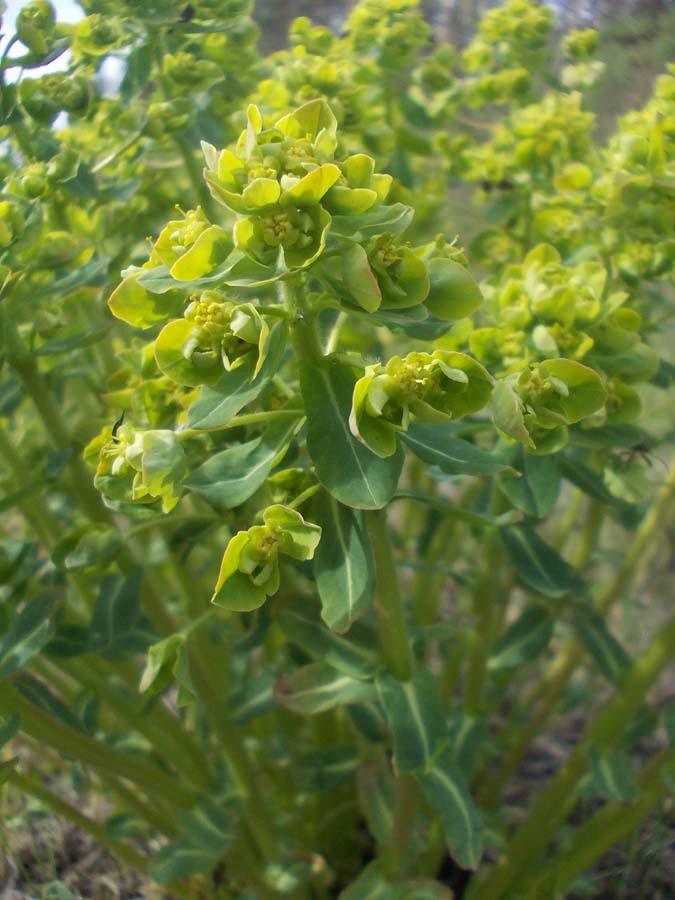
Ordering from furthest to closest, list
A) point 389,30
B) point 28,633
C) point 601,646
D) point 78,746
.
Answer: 1. point 389,30
2. point 601,646
3. point 78,746
4. point 28,633

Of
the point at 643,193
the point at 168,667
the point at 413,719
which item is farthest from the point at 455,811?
the point at 643,193

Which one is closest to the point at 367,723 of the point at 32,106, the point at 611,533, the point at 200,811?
the point at 200,811

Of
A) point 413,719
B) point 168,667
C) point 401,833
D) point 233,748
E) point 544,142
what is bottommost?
point 401,833

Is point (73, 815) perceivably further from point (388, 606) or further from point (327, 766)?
point (388, 606)

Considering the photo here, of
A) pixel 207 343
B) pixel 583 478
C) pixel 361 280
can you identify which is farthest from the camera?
pixel 583 478

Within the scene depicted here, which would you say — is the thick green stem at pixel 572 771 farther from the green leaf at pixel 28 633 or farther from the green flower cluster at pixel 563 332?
the green leaf at pixel 28 633

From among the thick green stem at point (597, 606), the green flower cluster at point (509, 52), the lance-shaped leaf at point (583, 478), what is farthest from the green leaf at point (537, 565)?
the green flower cluster at point (509, 52)
